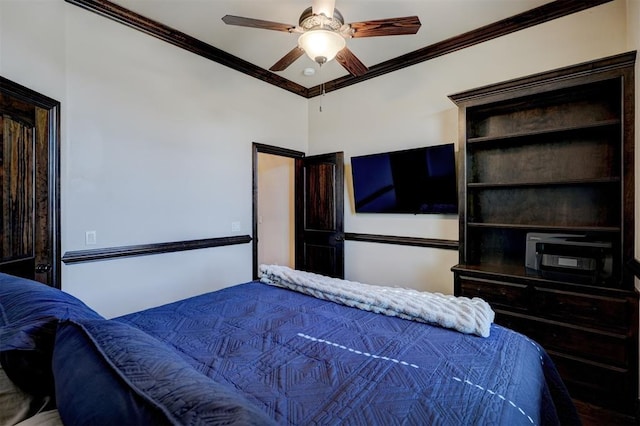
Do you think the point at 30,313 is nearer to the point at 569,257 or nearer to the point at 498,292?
the point at 498,292

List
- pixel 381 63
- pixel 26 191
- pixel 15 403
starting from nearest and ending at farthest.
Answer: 1. pixel 15 403
2. pixel 26 191
3. pixel 381 63

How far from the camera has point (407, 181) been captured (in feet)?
10.9

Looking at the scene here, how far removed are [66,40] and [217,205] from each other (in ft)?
5.79

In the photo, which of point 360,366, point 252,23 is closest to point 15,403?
point 360,366

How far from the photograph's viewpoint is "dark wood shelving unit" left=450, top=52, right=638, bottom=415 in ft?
6.73

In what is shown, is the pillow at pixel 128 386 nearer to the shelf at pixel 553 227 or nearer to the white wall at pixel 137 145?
the white wall at pixel 137 145

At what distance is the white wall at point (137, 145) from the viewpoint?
227cm

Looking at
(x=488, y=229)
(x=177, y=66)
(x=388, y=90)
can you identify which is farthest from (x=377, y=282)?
(x=177, y=66)

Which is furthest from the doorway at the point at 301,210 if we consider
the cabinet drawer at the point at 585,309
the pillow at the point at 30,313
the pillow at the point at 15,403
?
the pillow at the point at 15,403

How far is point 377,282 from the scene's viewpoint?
3.67m

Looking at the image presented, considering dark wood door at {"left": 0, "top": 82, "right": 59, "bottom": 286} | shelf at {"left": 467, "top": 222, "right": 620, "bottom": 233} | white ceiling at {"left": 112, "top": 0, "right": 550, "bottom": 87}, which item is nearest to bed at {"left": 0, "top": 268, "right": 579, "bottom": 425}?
dark wood door at {"left": 0, "top": 82, "right": 59, "bottom": 286}

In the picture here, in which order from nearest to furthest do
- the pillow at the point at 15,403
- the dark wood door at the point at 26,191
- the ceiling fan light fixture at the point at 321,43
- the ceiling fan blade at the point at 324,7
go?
the pillow at the point at 15,403
the dark wood door at the point at 26,191
the ceiling fan blade at the point at 324,7
the ceiling fan light fixture at the point at 321,43

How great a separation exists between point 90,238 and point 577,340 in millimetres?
3673

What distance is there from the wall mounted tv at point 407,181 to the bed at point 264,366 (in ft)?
5.55
